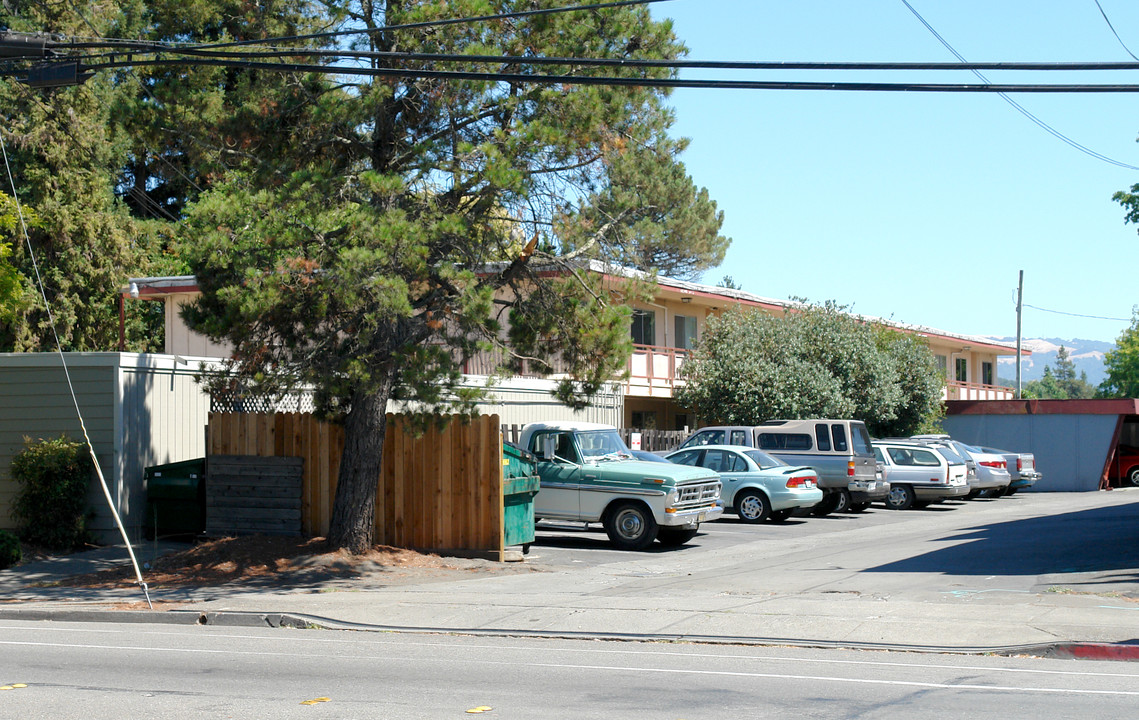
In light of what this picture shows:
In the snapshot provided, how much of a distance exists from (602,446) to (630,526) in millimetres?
1488

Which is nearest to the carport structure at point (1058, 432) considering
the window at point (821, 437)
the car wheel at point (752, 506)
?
the window at point (821, 437)

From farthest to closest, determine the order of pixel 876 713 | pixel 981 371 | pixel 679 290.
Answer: pixel 981 371 → pixel 679 290 → pixel 876 713

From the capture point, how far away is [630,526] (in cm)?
1894

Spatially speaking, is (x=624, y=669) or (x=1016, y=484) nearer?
(x=624, y=669)

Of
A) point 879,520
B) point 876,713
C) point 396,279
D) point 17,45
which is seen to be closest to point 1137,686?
point 876,713

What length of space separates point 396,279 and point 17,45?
502 cm

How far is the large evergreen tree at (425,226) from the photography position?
14.1 m

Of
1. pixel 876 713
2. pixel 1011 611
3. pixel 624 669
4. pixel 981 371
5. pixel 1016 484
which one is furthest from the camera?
pixel 981 371

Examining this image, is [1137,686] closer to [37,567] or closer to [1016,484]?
[37,567]

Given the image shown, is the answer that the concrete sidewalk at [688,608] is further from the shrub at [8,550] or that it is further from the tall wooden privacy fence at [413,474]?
the tall wooden privacy fence at [413,474]

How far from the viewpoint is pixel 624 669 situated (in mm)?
9430

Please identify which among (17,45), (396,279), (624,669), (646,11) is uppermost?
(646,11)

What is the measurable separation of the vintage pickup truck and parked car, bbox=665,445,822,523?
435 centimetres

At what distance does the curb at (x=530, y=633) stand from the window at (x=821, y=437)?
15.6m
